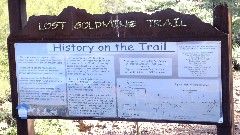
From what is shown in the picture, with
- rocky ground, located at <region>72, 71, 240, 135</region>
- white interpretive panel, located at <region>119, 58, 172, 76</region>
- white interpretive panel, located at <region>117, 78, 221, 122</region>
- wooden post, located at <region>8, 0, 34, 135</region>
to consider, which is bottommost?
rocky ground, located at <region>72, 71, 240, 135</region>

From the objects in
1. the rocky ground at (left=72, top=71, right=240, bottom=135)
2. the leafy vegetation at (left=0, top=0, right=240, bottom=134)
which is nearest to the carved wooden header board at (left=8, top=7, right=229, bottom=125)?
the leafy vegetation at (left=0, top=0, right=240, bottom=134)

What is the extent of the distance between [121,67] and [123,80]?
0.10 m

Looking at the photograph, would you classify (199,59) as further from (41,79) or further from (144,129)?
(144,129)

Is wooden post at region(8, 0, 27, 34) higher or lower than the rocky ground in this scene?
higher

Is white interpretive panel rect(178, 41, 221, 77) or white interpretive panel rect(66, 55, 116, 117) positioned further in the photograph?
white interpretive panel rect(66, 55, 116, 117)

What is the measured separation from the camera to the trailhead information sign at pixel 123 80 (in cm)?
293

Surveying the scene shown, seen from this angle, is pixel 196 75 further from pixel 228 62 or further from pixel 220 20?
pixel 220 20

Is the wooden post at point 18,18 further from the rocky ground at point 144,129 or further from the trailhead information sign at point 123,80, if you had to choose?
the rocky ground at point 144,129

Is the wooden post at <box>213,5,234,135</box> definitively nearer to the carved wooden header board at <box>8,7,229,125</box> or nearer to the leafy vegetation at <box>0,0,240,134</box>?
the carved wooden header board at <box>8,7,229,125</box>

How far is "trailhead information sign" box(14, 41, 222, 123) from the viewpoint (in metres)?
2.93

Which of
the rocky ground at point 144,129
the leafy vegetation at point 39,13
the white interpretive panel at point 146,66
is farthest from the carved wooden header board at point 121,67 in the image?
the rocky ground at point 144,129

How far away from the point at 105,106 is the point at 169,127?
266 cm

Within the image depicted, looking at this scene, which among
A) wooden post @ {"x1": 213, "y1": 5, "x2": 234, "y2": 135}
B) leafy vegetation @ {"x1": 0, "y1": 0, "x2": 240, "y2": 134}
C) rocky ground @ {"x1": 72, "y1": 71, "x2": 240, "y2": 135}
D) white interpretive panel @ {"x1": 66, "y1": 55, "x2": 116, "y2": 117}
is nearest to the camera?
wooden post @ {"x1": 213, "y1": 5, "x2": 234, "y2": 135}

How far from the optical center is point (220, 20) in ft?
9.42
